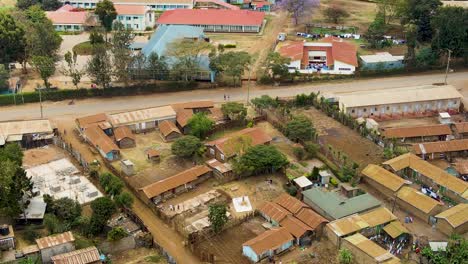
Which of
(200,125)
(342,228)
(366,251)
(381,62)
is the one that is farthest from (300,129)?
(381,62)

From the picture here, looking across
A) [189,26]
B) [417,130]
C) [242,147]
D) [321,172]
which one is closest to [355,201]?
[321,172]

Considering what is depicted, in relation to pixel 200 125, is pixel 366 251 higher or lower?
lower

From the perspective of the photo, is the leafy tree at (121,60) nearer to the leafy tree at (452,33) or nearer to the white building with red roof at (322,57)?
the white building with red roof at (322,57)

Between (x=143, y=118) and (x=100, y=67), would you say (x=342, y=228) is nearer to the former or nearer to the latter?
(x=143, y=118)

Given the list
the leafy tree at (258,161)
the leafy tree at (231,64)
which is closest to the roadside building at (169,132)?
the leafy tree at (258,161)

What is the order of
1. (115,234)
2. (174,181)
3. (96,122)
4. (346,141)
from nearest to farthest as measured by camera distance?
(115,234) < (174,181) < (346,141) < (96,122)

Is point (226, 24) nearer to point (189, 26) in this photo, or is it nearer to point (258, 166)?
point (189, 26)
